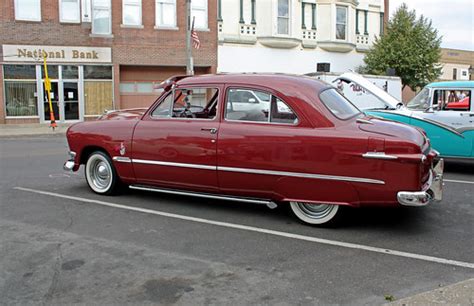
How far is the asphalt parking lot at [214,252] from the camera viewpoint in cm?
404

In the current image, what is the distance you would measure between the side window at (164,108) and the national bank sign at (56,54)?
60.4ft

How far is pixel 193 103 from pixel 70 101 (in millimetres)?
18775

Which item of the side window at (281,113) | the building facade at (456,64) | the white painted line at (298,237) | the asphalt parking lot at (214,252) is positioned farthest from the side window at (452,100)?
the building facade at (456,64)

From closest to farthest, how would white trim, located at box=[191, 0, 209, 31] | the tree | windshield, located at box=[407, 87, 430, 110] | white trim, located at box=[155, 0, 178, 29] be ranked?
windshield, located at box=[407, 87, 430, 110] < white trim, located at box=[155, 0, 178, 29] < white trim, located at box=[191, 0, 209, 31] < the tree

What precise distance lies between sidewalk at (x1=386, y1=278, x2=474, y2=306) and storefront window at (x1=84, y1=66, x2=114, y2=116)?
2244 cm

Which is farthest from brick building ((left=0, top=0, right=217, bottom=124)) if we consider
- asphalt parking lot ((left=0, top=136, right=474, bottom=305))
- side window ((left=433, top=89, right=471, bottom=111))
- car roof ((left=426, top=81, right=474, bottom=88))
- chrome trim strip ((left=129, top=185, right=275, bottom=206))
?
chrome trim strip ((left=129, top=185, right=275, bottom=206))

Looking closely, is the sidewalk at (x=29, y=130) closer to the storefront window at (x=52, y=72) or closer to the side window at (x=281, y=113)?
the storefront window at (x=52, y=72)

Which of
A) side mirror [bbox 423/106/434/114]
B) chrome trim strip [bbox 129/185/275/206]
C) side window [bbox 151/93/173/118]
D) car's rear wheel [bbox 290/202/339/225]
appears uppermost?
side window [bbox 151/93/173/118]

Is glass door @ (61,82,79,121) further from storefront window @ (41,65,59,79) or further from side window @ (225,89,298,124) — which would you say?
side window @ (225,89,298,124)

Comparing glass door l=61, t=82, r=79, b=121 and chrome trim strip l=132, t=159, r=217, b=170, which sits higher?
glass door l=61, t=82, r=79, b=121

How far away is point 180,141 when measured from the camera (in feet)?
20.9

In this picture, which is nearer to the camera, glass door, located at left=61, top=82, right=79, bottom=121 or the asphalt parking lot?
the asphalt parking lot

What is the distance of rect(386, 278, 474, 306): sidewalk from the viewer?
371 centimetres

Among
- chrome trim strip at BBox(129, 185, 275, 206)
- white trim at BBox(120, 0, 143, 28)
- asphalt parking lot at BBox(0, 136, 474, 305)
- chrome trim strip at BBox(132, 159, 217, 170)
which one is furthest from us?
white trim at BBox(120, 0, 143, 28)
